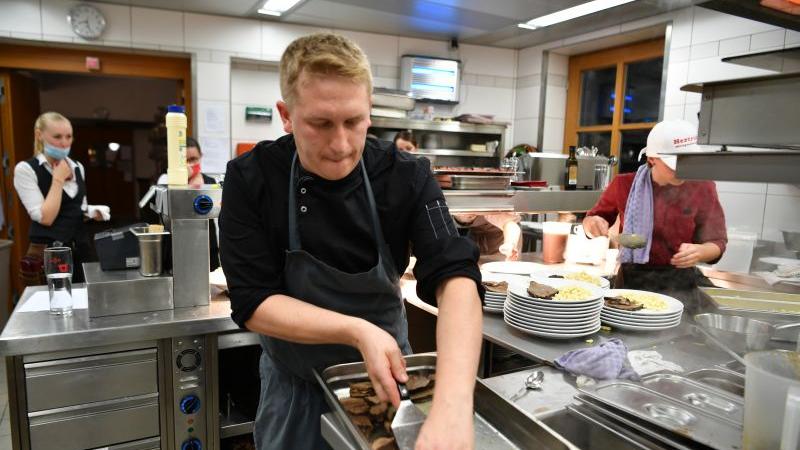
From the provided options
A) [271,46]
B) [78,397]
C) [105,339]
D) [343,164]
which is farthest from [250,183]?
[271,46]

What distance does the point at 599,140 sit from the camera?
217 inches

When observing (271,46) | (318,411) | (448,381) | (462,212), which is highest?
(271,46)

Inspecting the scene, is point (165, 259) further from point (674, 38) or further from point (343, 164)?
point (674, 38)

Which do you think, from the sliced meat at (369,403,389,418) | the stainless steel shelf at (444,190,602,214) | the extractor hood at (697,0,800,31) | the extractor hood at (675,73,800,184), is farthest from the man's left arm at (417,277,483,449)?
the stainless steel shelf at (444,190,602,214)

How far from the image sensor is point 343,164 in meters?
1.24

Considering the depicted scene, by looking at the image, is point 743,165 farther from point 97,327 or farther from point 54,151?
point 54,151

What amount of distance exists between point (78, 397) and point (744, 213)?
321 cm

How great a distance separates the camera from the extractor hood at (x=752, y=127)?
848 millimetres

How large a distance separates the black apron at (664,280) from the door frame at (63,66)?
4044mm

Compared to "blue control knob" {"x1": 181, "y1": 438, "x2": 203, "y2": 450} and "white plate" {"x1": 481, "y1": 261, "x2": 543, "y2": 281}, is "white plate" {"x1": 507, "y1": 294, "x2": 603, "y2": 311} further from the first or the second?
"blue control knob" {"x1": 181, "y1": 438, "x2": 203, "y2": 450}

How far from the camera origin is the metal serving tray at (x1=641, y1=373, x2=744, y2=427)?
3.68 ft

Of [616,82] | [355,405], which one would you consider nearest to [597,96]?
[616,82]

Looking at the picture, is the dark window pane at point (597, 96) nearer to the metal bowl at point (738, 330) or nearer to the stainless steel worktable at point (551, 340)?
the stainless steel worktable at point (551, 340)

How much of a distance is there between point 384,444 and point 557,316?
2.79 feet
